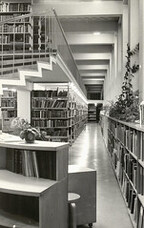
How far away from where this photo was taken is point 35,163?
3.11 meters

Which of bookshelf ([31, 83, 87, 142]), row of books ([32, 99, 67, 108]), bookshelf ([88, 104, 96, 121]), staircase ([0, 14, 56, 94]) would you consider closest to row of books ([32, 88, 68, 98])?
bookshelf ([31, 83, 87, 142])

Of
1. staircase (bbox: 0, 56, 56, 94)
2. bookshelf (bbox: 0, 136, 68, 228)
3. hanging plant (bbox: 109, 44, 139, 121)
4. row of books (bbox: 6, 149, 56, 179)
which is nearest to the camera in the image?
bookshelf (bbox: 0, 136, 68, 228)

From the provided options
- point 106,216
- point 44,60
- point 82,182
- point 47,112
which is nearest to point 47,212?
point 82,182

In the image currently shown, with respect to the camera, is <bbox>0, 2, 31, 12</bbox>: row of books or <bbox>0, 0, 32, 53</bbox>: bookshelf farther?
<bbox>0, 2, 31, 12</bbox>: row of books

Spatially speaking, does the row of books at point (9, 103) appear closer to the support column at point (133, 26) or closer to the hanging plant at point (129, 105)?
the hanging plant at point (129, 105)

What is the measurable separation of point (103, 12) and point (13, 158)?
8.72 meters

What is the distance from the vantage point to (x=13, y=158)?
334 cm

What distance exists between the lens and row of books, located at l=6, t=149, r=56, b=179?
3.04 m

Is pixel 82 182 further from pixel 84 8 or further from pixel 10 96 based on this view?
pixel 10 96

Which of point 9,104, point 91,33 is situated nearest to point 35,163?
point 9,104

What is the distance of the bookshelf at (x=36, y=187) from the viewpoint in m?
2.71

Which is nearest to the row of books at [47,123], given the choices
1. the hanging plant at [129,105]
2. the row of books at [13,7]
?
the hanging plant at [129,105]

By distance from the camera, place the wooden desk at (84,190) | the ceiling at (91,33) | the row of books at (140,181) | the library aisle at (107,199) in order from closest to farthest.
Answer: the row of books at (140,181) → the wooden desk at (84,190) → the library aisle at (107,199) → the ceiling at (91,33)

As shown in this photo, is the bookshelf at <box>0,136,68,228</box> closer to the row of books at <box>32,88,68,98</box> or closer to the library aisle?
the library aisle
